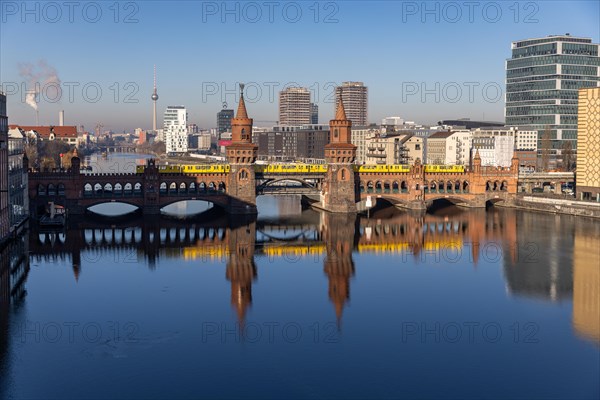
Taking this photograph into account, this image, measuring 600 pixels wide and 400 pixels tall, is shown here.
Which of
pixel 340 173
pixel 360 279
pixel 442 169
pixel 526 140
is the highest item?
pixel 526 140

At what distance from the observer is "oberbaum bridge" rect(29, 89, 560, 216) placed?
87250mm

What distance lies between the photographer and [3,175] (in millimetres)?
63031

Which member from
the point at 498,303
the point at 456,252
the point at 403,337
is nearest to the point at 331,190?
the point at 456,252

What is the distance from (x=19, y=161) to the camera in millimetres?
74500

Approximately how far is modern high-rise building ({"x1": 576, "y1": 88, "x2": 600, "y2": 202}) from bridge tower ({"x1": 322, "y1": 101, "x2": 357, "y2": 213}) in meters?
28.3

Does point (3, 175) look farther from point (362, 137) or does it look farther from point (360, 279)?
point (362, 137)

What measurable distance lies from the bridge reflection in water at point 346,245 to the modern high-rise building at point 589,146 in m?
8.23

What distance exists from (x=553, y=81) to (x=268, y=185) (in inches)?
3029

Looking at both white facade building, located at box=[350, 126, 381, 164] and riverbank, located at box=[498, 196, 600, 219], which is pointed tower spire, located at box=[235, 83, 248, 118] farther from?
white facade building, located at box=[350, 126, 381, 164]

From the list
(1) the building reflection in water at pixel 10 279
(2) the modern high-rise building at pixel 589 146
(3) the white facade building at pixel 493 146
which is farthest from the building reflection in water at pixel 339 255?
(3) the white facade building at pixel 493 146

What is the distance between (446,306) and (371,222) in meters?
39.1

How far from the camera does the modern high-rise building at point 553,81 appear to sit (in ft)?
483

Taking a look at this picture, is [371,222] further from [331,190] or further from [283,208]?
[283,208]

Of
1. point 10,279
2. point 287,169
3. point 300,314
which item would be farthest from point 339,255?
point 287,169
